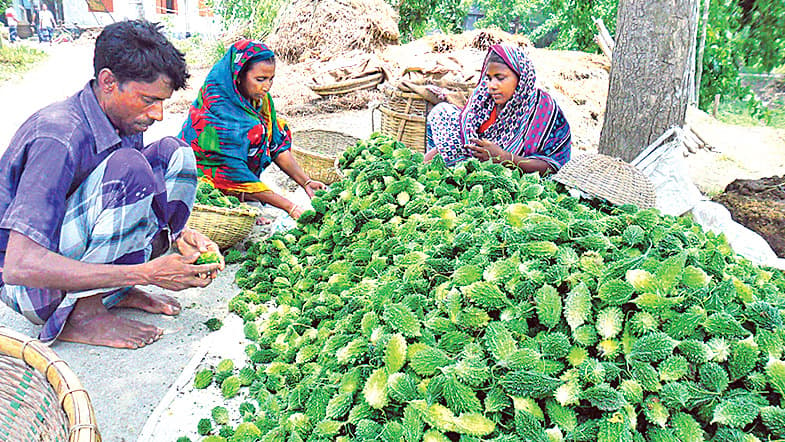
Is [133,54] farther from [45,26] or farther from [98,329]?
[45,26]

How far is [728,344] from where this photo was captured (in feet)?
4.58

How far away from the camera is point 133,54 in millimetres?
1940

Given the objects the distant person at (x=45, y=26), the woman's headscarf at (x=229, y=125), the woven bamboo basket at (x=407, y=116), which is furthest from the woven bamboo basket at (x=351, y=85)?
the distant person at (x=45, y=26)

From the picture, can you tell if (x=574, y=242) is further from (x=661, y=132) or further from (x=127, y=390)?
(x=661, y=132)

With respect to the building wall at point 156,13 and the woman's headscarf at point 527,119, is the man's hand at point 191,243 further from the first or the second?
the building wall at point 156,13

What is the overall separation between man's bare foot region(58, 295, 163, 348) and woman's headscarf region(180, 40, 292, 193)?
3.43 ft

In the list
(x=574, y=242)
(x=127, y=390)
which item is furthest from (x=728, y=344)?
(x=127, y=390)

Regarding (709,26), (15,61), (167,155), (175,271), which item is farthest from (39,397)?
(15,61)

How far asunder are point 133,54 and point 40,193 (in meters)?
0.53

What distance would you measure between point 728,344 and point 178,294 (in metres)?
2.23

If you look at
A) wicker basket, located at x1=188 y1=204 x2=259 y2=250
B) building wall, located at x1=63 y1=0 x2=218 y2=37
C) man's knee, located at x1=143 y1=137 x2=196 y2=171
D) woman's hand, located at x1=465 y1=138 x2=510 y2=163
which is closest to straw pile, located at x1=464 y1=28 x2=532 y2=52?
woman's hand, located at x1=465 y1=138 x2=510 y2=163

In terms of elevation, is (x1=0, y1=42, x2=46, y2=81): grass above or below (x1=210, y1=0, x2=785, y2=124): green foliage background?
below

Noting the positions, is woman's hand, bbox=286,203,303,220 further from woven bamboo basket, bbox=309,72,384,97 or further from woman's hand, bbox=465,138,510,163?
woven bamboo basket, bbox=309,72,384,97

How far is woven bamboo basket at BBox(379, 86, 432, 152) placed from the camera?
381 centimetres
